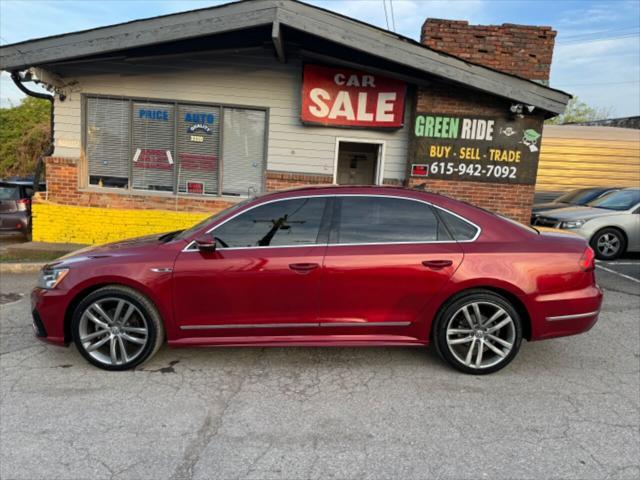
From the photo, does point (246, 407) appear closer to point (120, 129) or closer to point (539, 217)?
point (120, 129)

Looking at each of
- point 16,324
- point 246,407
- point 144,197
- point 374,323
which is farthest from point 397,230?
point 144,197

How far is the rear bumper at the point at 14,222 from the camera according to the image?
8.98 metres

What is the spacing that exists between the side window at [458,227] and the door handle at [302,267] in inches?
46.4

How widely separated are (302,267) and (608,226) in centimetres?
769

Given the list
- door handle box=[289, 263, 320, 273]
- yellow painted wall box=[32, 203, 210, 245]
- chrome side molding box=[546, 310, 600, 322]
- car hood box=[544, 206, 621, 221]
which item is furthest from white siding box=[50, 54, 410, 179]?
chrome side molding box=[546, 310, 600, 322]

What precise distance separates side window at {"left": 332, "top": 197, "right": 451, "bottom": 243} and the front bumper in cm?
234

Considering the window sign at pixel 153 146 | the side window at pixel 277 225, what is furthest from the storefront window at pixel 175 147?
the side window at pixel 277 225

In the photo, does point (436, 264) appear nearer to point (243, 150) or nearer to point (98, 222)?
point (243, 150)

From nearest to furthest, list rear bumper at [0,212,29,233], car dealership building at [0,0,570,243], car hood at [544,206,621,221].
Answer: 1. car dealership building at [0,0,570,243]
2. car hood at [544,206,621,221]
3. rear bumper at [0,212,29,233]

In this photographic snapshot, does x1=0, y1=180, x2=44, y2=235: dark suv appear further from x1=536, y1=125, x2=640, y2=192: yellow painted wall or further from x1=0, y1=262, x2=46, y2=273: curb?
x1=536, y1=125, x2=640, y2=192: yellow painted wall

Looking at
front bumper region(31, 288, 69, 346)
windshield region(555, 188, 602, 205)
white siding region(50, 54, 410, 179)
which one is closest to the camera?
front bumper region(31, 288, 69, 346)

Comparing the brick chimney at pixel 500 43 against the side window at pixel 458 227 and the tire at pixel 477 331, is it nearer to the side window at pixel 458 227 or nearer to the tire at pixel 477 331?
the side window at pixel 458 227

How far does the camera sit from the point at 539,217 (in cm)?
944

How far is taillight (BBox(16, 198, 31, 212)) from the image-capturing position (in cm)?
908
